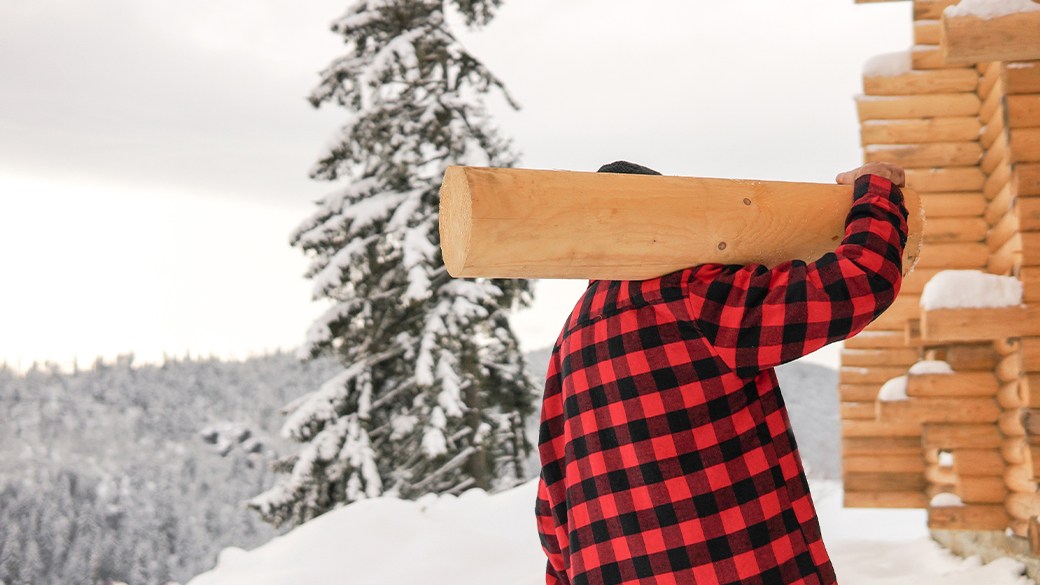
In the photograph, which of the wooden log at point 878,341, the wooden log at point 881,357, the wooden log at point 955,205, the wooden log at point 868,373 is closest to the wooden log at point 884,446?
the wooden log at point 868,373

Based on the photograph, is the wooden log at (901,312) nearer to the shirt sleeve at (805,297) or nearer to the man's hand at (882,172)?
the man's hand at (882,172)

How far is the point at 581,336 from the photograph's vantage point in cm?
194

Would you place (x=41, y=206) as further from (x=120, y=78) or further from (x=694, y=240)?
(x=694, y=240)

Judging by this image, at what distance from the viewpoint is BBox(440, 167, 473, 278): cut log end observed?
160cm

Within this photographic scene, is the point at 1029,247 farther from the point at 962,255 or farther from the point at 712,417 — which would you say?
the point at 712,417

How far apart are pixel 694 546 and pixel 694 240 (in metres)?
0.56

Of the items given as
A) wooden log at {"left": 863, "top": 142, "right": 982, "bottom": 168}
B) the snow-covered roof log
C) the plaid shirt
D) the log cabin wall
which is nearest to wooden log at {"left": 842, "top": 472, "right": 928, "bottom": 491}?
the log cabin wall

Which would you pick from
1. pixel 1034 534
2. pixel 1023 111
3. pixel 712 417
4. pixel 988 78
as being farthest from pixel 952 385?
pixel 712 417

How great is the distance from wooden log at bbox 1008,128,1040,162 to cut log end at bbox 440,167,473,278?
4.18 meters

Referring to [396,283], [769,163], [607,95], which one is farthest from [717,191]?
[396,283]

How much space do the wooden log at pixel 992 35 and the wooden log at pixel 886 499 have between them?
3891 mm

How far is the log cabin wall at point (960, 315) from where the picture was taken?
482 cm

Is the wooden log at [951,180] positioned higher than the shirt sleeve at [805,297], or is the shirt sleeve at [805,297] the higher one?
the wooden log at [951,180]

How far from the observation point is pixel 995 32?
3.91 m
